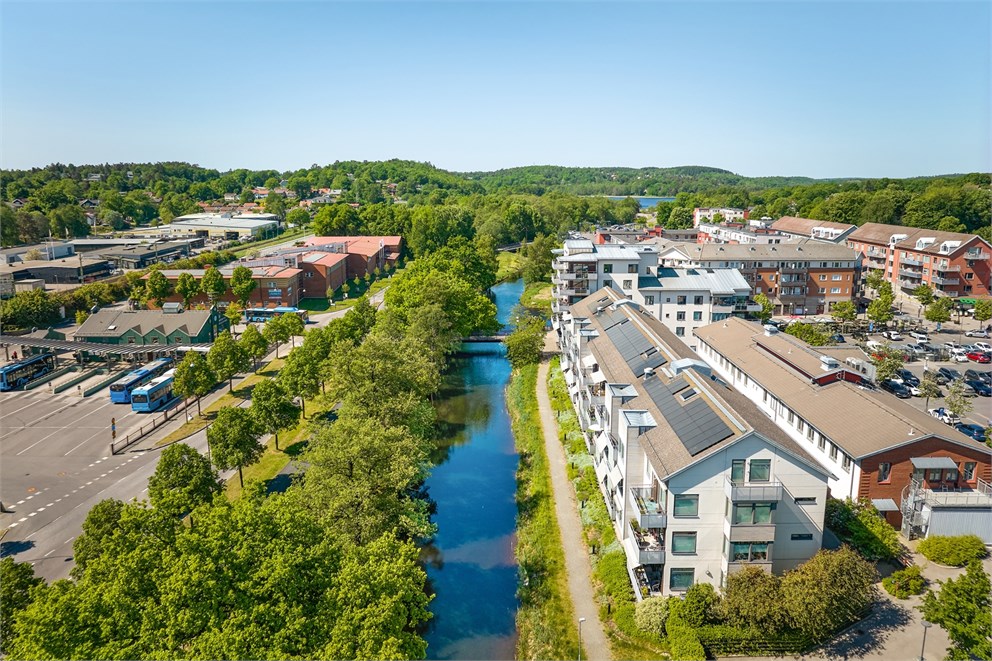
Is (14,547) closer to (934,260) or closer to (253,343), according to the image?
(253,343)

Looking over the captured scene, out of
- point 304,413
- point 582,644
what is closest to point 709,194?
point 304,413

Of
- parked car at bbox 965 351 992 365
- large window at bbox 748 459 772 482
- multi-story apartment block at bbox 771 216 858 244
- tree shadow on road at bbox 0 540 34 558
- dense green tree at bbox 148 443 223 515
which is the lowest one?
tree shadow on road at bbox 0 540 34 558

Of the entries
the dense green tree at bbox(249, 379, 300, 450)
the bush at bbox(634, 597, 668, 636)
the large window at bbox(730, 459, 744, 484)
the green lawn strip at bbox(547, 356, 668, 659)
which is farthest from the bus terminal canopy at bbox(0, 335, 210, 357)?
the large window at bbox(730, 459, 744, 484)

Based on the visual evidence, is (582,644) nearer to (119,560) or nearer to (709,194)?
(119,560)

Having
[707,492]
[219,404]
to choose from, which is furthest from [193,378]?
[707,492]

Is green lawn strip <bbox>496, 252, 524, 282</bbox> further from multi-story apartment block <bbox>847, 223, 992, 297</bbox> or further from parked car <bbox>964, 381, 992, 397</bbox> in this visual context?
parked car <bbox>964, 381, 992, 397</bbox>
